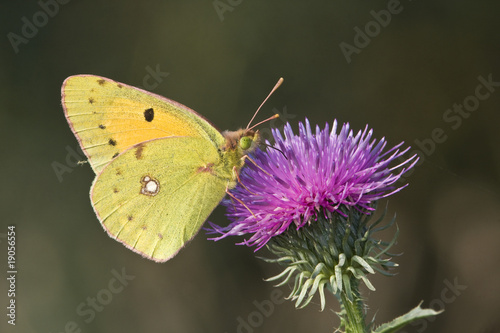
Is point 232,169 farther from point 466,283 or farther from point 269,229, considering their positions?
point 466,283

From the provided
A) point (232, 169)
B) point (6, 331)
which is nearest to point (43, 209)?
point (6, 331)
